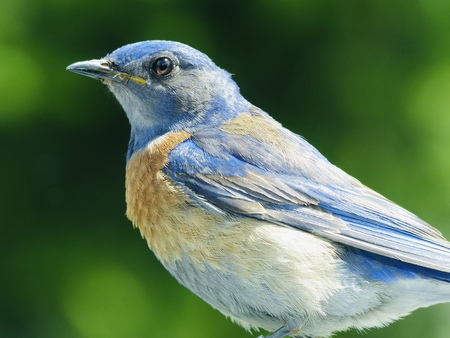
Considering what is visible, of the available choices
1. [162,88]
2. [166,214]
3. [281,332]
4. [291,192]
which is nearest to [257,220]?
[291,192]

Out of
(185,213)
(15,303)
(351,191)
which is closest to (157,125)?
(185,213)

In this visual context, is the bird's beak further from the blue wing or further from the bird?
the blue wing

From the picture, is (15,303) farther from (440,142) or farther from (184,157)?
(440,142)

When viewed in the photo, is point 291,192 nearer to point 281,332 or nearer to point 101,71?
point 281,332

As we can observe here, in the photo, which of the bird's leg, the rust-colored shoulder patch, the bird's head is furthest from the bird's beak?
the bird's leg

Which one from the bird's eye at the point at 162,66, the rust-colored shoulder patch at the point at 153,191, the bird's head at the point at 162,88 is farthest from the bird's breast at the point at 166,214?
the bird's eye at the point at 162,66

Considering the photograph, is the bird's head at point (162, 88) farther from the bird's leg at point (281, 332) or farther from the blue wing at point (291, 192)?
the bird's leg at point (281, 332)
